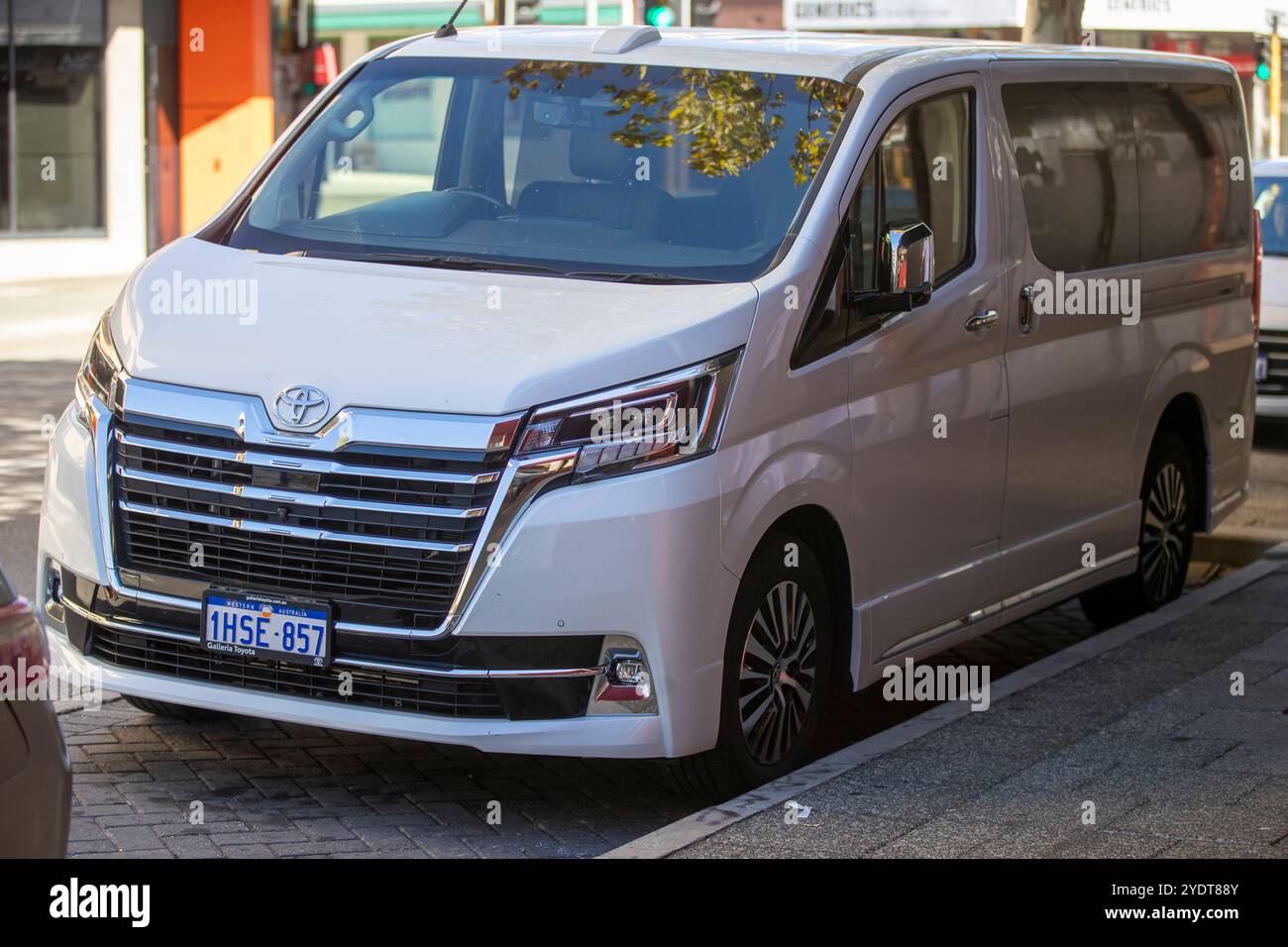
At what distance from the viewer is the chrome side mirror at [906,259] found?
6.06 metres

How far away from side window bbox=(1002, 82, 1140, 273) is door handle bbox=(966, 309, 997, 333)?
477 mm

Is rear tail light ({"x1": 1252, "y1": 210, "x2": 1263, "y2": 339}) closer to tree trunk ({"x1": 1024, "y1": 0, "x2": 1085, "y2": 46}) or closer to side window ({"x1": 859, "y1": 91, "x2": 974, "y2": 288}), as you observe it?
side window ({"x1": 859, "y1": 91, "x2": 974, "y2": 288})

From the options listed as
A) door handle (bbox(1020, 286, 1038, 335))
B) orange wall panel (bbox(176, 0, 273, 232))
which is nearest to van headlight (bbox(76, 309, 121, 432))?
door handle (bbox(1020, 286, 1038, 335))

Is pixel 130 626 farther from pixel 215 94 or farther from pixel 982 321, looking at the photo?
pixel 215 94

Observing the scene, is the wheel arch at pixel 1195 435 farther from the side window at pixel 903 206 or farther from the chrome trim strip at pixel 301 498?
the chrome trim strip at pixel 301 498

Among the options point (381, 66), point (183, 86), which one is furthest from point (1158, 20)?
point (381, 66)

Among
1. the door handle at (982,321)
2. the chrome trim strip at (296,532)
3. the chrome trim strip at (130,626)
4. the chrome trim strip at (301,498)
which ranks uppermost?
the door handle at (982,321)

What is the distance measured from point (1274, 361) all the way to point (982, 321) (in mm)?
7323

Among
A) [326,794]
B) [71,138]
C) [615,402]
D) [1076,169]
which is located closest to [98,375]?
[326,794]

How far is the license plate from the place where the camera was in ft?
17.6

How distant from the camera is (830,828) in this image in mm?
5355

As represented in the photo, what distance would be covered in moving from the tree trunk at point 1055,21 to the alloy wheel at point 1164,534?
4.89 m

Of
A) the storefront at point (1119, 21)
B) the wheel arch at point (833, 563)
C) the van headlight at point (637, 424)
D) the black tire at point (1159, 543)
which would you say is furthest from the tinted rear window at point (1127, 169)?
the storefront at point (1119, 21)
